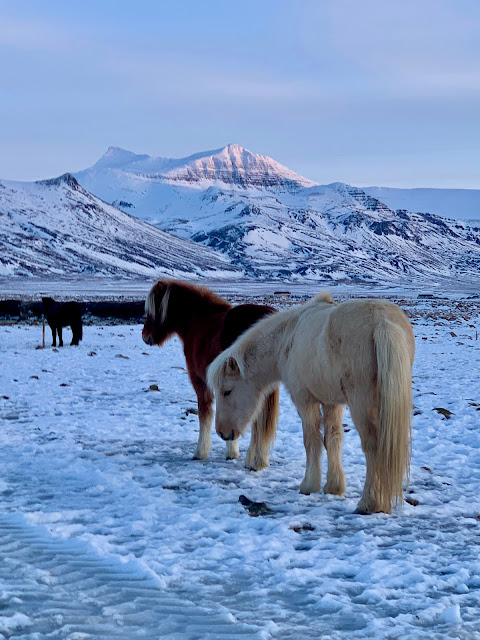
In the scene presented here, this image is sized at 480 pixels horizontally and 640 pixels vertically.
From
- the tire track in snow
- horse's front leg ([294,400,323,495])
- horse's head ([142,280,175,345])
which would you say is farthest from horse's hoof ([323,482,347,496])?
horse's head ([142,280,175,345])

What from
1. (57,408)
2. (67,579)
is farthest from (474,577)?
(57,408)

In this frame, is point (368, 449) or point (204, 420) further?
point (204, 420)

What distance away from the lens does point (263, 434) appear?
7801 millimetres

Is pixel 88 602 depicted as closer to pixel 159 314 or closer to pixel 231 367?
pixel 231 367

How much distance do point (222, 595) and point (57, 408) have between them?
25.4ft

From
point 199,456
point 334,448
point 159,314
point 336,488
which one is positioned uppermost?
point 159,314

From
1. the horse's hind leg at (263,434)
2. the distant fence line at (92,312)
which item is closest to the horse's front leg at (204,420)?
the horse's hind leg at (263,434)

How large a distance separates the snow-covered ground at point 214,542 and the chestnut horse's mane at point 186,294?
2.01m

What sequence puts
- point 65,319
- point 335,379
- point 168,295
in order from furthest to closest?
point 65,319 < point 168,295 < point 335,379

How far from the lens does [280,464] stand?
8172 mm

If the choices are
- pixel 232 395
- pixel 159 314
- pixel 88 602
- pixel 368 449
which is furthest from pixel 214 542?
pixel 159 314

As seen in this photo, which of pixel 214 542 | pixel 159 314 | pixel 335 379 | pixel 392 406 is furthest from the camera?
pixel 159 314

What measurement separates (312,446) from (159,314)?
339 centimetres

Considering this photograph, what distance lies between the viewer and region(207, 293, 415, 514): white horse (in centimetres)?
594
